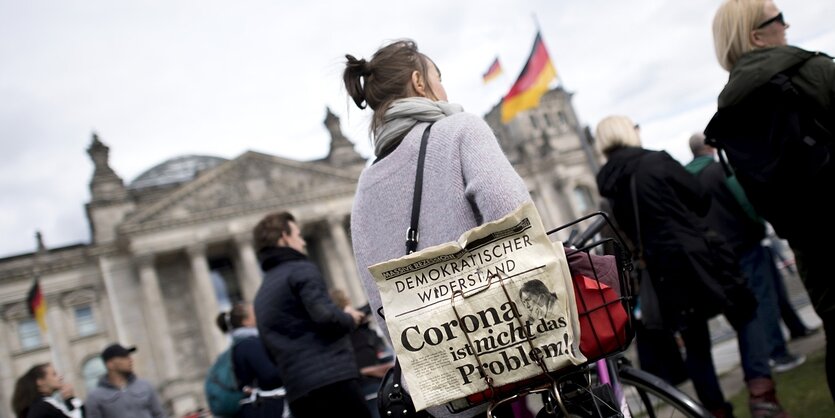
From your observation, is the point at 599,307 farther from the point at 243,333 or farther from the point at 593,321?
the point at 243,333

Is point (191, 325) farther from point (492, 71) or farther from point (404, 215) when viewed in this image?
point (404, 215)

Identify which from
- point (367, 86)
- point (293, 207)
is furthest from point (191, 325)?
point (367, 86)

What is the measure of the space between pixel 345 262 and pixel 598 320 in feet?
135

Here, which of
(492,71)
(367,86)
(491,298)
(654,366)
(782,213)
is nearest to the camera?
(491,298)

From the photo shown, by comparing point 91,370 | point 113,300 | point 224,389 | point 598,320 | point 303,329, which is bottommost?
point 598,320

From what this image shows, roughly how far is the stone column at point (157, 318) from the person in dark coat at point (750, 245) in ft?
122

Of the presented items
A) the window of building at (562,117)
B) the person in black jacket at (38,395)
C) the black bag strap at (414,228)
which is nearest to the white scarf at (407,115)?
the black bag strap at (414,228)

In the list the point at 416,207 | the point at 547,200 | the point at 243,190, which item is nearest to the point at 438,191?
the point at 416,207

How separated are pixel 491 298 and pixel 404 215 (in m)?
0.84

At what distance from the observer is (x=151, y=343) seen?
133ft

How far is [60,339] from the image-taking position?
133ft

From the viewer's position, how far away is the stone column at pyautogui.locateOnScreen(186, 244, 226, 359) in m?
39.1

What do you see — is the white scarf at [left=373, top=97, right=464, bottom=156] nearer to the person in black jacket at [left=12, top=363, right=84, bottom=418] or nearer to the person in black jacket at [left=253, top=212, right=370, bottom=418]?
the person in black jacket at [left=253, top=212, right=370, bottom=418]

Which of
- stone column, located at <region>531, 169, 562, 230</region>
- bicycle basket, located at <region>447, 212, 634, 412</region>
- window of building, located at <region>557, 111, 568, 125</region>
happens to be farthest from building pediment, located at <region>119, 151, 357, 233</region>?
bicycle basket, located at <region>447, 212, 634, 412</region>
